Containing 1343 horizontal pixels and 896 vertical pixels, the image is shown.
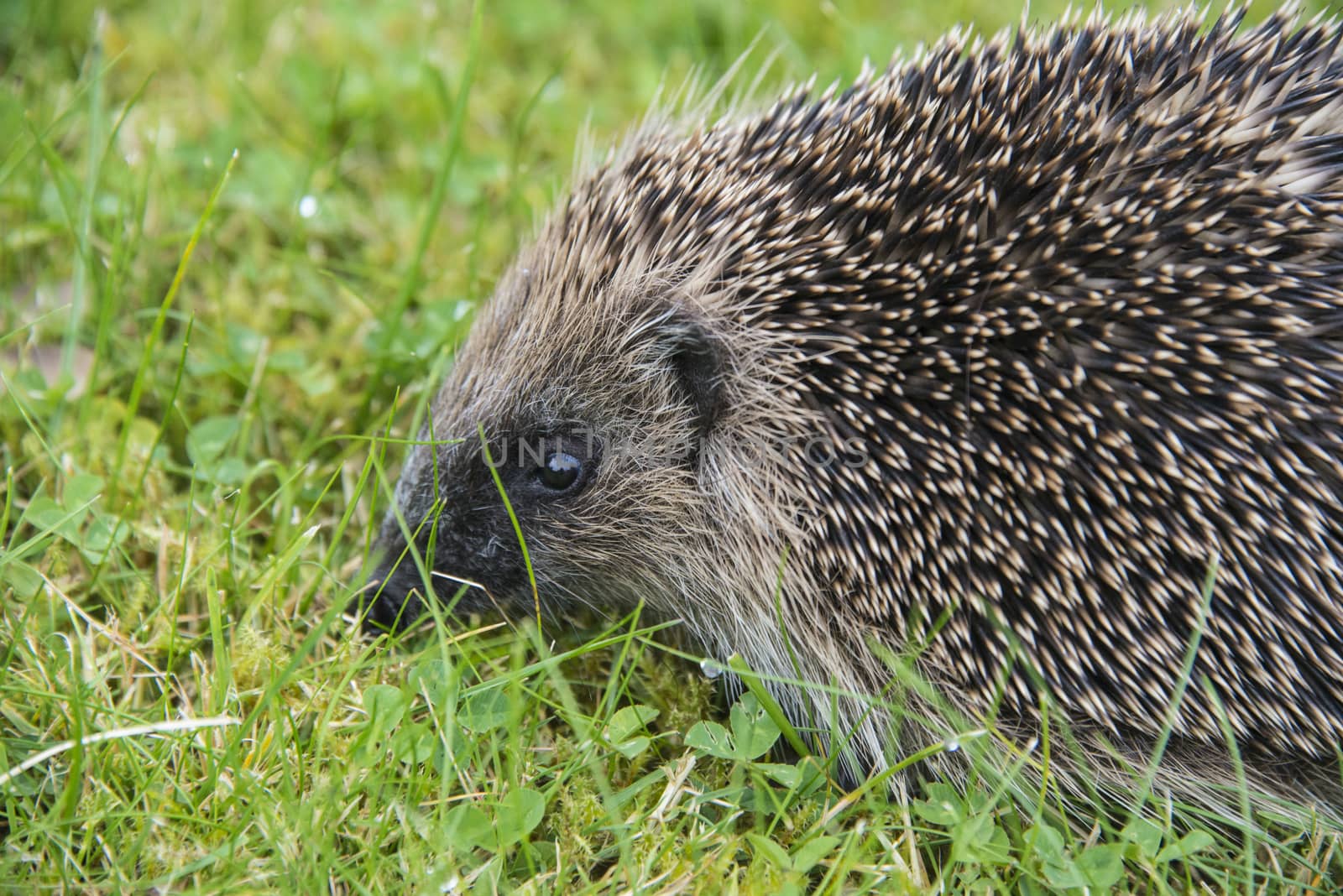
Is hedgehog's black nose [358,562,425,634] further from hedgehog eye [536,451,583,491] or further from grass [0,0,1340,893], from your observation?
hedgehog eye [536,451,583,491]

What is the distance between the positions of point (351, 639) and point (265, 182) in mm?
2344

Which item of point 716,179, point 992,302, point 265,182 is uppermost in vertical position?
point 265,182

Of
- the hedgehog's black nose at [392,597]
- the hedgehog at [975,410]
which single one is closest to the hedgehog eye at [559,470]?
the hedgehog at [975,410]

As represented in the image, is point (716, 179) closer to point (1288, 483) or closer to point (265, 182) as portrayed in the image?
point (1288, 483)

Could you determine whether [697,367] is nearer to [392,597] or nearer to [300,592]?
[392,597]

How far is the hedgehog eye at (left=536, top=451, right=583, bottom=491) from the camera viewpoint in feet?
11.0

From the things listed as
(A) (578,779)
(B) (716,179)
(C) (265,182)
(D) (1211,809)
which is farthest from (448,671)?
(C) (265,182)

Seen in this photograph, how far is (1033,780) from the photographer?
3.09m

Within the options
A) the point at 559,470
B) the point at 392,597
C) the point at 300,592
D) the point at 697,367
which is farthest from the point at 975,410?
the point at 300,592

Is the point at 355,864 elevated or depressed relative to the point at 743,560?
depressed

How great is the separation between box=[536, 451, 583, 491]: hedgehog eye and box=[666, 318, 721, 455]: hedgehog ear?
0.37m

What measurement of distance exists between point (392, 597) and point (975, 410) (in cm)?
177

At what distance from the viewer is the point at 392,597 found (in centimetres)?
333

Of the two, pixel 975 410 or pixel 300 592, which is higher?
pixel 975 410
